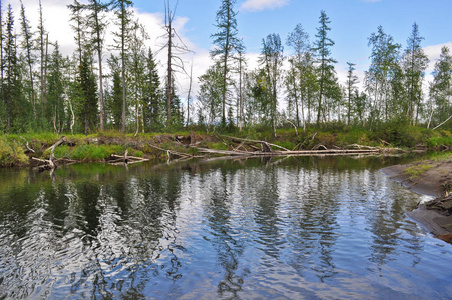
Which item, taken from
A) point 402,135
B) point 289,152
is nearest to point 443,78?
point 402,135

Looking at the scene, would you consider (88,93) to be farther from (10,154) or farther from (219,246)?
(219,246)

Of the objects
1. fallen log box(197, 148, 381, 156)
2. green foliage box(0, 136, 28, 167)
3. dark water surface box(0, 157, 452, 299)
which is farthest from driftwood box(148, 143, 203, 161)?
dark water surface box(0, 157, 452, 299)

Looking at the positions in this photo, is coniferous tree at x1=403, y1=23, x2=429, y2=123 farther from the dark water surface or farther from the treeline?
the dark water surface

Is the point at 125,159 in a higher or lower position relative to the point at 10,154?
lower

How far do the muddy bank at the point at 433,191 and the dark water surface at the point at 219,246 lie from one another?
548mm

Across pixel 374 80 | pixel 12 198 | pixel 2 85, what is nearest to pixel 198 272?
pixel 12 198

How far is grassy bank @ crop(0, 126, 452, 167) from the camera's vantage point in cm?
3177

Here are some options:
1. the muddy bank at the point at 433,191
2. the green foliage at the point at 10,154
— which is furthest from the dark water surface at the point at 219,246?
the green foliage at the point at 10,154

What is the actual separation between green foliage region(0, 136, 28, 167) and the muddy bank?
111ft

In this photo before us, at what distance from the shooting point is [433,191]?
14.9 m

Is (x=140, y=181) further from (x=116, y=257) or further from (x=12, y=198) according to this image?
(x=116, y=257)

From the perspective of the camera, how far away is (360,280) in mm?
6520

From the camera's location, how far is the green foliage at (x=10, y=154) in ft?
94.0

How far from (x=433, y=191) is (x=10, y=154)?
3567 cm
